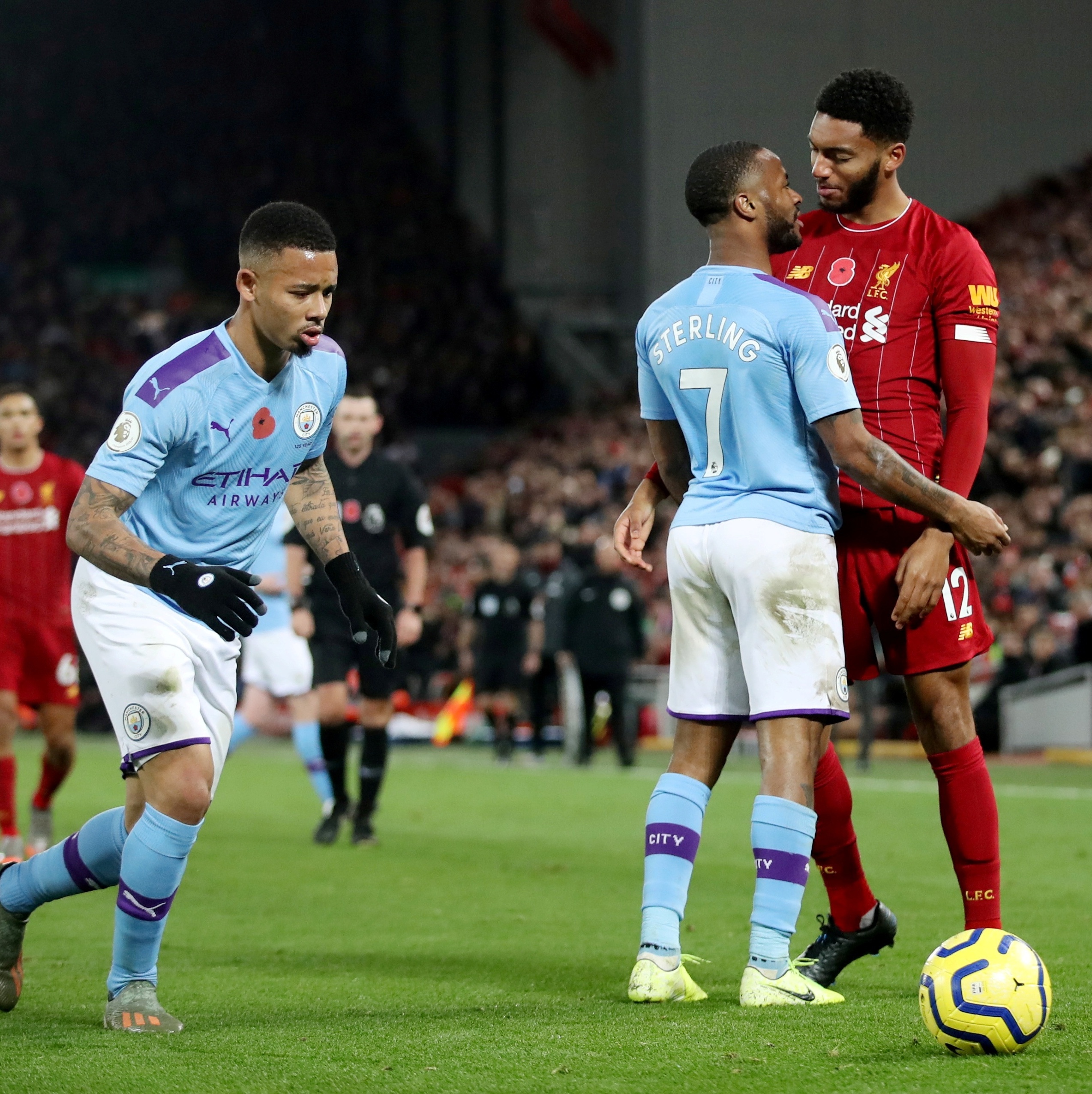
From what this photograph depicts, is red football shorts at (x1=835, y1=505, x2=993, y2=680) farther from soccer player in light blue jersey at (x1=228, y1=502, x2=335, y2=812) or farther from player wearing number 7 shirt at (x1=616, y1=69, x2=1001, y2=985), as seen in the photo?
soccer player in light blue jersey at (x1=228, y1=502, x2=335, y2=812)

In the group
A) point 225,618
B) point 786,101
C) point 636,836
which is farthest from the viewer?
point 786,101

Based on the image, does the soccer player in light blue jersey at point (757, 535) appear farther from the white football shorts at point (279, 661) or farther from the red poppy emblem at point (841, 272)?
the white football shorts at point (279, 661)

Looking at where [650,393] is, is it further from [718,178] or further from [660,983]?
[660,983]

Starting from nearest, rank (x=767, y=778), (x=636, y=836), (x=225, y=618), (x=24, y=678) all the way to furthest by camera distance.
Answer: (x=225, y=618), (x=767, y=778), (x=24, y=678), (x=636, y=836)

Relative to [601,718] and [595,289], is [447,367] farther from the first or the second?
[601,718]

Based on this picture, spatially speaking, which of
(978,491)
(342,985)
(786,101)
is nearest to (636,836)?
(342,985)

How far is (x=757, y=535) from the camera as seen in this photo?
4492 millimetres

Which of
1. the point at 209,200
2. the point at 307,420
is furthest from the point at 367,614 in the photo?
the point at 209,200

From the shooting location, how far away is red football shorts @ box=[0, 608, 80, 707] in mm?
8398

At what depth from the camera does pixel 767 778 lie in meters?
4.51

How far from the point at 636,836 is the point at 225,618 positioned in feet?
20.7

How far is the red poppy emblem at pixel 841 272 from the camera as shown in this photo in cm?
482

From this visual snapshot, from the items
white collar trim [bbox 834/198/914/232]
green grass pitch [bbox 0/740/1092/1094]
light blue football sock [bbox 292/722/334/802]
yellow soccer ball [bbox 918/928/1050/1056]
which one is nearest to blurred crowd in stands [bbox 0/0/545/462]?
light blue football sock [bbox 292/722/334/802]

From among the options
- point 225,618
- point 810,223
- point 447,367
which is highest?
point 447,367
